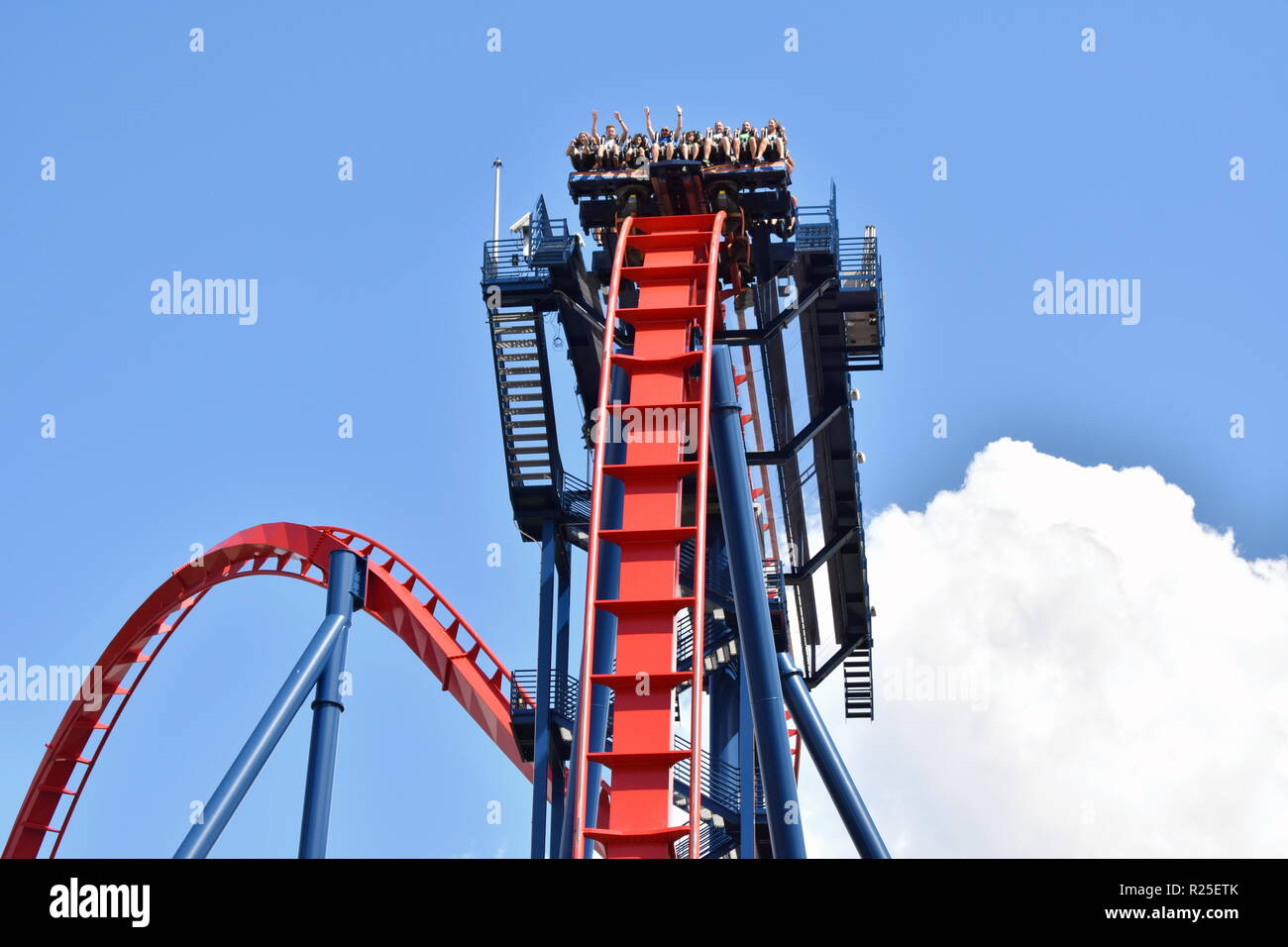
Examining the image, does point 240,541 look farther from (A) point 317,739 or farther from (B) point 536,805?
(B) point 536,805

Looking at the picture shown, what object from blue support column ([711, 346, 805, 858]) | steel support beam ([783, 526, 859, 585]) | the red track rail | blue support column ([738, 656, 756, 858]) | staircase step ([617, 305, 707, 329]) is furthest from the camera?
steel support beam ([783, 526, 859, 585])

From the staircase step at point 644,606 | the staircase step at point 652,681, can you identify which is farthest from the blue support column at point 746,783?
the staircase step at point 652,681

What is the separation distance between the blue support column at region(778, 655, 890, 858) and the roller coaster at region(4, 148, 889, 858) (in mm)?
36

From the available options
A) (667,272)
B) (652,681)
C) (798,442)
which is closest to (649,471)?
(652,681)

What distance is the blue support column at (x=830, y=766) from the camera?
23.4m

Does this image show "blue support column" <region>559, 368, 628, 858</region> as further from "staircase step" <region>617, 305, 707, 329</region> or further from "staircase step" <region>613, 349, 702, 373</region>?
"staircase step" <region>617, 305, 707, 329</region>

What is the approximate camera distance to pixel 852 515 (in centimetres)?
2700

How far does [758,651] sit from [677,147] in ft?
21.3

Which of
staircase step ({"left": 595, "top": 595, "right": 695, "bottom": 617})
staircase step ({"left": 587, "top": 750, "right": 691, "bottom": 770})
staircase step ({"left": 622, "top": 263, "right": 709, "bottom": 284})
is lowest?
staircase step ({"left": 587, "top": 750, "right": 691, "bottom": 770})

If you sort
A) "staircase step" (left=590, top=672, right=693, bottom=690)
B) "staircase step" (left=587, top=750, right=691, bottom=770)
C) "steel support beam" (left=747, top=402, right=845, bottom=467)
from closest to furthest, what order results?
"staircase step" (left=587, top=750, right=691, bottom=770)
"staircase step" (left=590, top=672, right=693, bottom=690)
"steel support beam" (left=747, top=402, right=845, bottom=467)

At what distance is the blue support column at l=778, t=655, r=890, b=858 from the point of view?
23448mm

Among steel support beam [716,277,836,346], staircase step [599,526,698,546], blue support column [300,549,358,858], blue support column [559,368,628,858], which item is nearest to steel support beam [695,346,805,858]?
blue support column [559,368,628,858]
